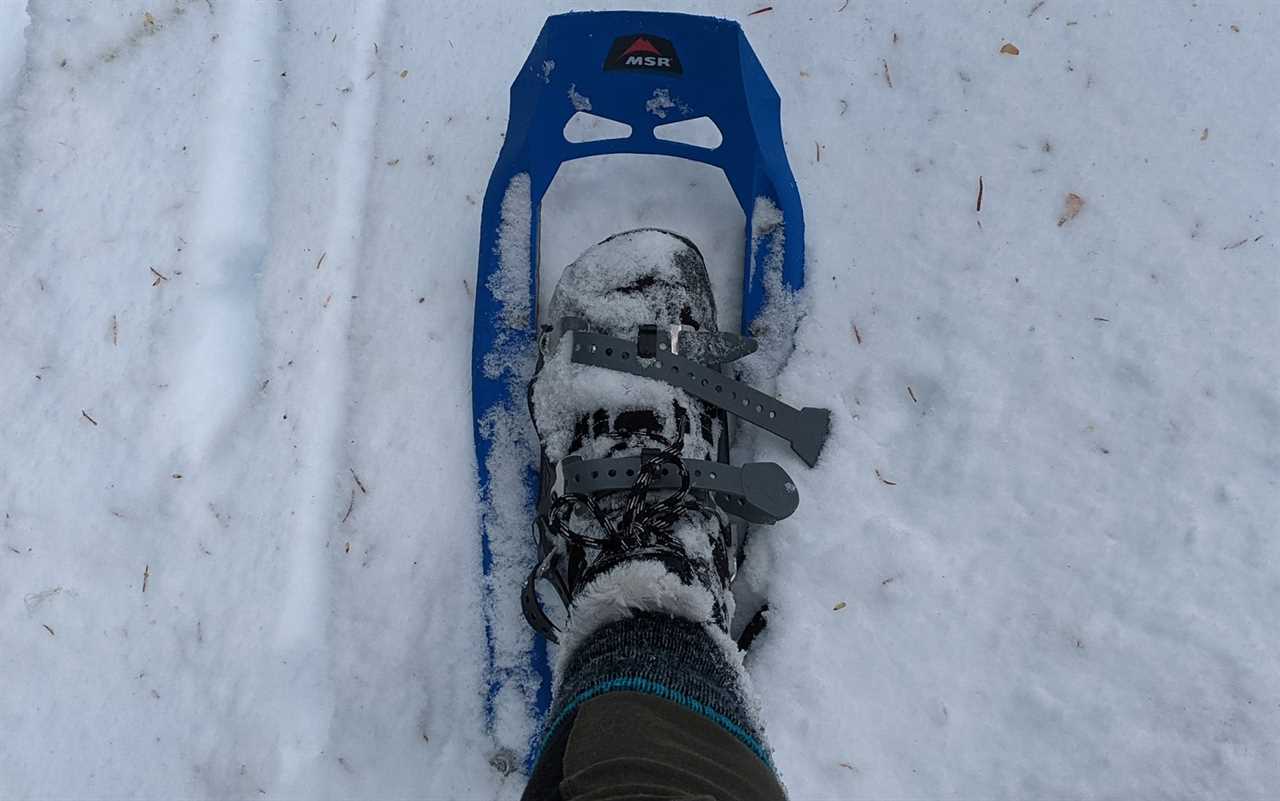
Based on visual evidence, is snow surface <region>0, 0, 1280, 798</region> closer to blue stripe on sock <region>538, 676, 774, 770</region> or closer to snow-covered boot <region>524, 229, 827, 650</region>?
snow-covered boot <region>524, 229, 827, 650</region>

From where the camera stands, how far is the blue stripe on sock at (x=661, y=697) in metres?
1.04

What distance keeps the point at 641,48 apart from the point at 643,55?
12 millimetres

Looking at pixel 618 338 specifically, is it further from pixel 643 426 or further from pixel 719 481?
pixel 719 481

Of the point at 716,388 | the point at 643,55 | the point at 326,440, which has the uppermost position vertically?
the point at 643,55

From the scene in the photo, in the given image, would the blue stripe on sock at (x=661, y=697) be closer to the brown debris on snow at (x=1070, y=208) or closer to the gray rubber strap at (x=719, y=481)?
the gray rubber strap at (x=719, y=481)

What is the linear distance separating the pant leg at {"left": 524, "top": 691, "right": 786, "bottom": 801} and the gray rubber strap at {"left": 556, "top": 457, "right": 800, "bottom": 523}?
1.40 ft

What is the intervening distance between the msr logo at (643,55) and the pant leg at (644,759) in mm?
1085

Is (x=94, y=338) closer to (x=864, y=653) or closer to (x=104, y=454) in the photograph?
(x=104, y=454)

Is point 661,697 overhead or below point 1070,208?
below

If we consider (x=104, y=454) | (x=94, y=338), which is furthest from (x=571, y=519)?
(x=94, y=338)

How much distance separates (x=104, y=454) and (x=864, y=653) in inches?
53.3

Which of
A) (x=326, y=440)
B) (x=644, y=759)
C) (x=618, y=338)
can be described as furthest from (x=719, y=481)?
(x=326, y=440)

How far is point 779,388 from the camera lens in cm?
162

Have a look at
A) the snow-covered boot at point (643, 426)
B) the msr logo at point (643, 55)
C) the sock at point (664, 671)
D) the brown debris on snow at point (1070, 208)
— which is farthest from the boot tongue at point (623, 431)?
the brown debris on snow at point (1070, 208)
